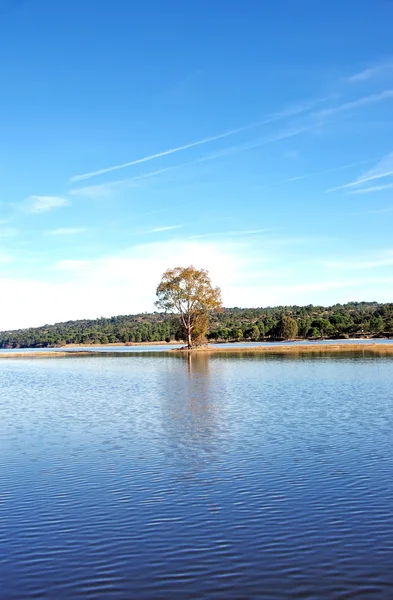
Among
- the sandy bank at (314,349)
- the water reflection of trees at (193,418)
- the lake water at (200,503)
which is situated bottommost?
the lake water at (200,503)

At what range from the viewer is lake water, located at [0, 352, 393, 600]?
379 inches

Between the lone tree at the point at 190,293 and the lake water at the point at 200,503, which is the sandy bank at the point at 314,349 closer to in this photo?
the lone tree at the point at 190,293

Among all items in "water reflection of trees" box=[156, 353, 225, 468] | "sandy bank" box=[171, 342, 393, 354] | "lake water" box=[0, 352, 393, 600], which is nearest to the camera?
"lake water" box=[0, 352, 393, 600]

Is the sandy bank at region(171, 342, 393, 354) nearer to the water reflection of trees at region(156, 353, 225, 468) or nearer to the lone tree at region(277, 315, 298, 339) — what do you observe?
the water reflection of trees at region(156, 353, 225, 468)

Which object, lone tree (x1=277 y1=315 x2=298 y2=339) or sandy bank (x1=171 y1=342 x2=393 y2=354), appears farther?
lone tree (x1=277 y1=315 x2=298 y2=339)

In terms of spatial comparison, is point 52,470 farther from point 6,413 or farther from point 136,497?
point 6,413

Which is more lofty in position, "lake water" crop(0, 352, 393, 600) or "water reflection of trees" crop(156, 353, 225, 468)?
"water reflection of trees" crop(156, 353, 225, 468)

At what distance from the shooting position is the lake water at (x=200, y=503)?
9633 mm

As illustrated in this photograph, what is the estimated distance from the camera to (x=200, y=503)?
45.1 feet

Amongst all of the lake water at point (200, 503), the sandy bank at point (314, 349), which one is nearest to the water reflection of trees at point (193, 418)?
the lake water at point (200, 503)

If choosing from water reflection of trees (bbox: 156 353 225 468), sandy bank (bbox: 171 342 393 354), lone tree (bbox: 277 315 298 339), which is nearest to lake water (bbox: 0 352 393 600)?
water reflection of trees (bbox: 156 353 225 468)

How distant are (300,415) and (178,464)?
9967mm

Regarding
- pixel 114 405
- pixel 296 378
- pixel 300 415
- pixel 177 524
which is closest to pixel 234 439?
pixel 300 415

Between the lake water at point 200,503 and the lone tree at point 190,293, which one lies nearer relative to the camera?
the lake water at point 200,503
